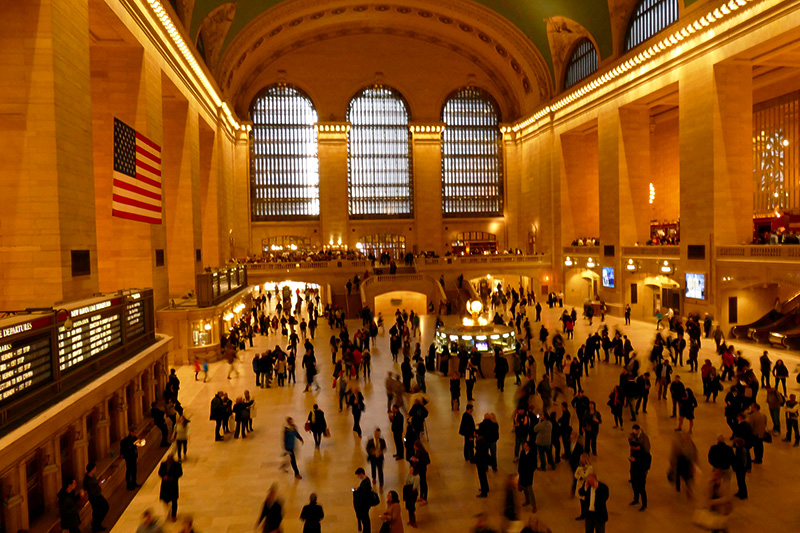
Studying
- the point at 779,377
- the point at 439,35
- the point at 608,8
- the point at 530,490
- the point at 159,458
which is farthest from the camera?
the point at 439,35

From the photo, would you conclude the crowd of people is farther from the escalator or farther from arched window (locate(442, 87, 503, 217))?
arched window (locate(442, 87, 503, 217))

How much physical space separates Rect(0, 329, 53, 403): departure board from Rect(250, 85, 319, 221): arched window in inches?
1242

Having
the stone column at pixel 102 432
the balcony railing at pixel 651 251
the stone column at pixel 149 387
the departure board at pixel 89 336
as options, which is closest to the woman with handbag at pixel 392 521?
the departure board at pixel 89 336

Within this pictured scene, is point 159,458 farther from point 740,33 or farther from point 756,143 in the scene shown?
point 756,143

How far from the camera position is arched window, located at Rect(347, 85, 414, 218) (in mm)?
39344

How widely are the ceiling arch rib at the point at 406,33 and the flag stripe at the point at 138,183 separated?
16.8 metres

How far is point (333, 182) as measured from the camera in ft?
126

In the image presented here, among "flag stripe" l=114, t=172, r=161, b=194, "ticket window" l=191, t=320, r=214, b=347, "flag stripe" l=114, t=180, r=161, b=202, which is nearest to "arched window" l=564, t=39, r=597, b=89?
"ticket window" l=191, t=320, r=214, b=347

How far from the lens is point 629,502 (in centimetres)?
780

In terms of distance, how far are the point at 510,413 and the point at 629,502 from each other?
4.19m

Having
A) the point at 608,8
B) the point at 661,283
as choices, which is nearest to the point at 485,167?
the point at 608,8

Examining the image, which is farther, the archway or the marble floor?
the archway

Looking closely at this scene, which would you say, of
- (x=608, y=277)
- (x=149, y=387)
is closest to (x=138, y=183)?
(x=149, y=387)

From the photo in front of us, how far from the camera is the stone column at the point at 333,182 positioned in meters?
38.3
